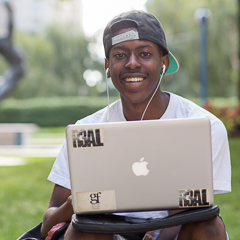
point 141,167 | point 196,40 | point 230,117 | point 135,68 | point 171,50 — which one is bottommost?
point 230,117

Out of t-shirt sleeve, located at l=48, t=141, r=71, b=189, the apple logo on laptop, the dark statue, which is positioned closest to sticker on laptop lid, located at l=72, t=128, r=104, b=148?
the apple logo on laptop

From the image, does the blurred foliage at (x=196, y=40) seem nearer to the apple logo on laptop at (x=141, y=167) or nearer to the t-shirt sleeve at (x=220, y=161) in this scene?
the t-shirt sleeve at (x=220, y=161)

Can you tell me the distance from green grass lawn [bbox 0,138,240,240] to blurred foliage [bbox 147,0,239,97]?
11.6m

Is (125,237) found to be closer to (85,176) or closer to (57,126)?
(85,176)

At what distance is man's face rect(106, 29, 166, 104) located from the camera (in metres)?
1.88

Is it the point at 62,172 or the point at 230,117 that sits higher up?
the point at 62,172

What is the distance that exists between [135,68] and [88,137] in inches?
21.6

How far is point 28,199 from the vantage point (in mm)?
4961

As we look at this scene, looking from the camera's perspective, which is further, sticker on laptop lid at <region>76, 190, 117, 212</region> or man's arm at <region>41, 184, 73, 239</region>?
man's arm at <region>41, 184, 73, 239</region>

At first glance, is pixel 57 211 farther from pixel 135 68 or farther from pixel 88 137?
pixel 135 68

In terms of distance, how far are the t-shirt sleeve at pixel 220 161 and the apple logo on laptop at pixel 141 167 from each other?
38cm

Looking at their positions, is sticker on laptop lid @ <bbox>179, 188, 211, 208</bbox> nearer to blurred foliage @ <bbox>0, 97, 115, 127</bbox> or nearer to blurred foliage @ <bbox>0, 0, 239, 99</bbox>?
blurred foliage @ <bbox>0, 0, 239, 99</bbox>

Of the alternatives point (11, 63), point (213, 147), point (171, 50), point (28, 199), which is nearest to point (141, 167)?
point (213, 147)

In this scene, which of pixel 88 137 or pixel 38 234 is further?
pixel 38 234
